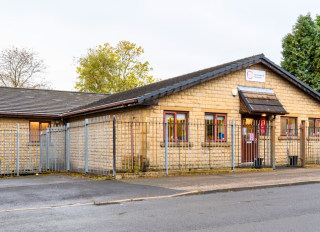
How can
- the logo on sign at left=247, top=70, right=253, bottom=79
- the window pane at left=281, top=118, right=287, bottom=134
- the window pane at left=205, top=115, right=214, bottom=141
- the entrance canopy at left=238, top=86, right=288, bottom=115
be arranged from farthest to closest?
1. the window pane at left=281, top=118, right=287, bottom=134
2. the logo on sign at left=247, top=70, right=253, bottom=79
3. the entrance canopy at left=238, top=86, right=288, bottom=115
4. the window pane at left=205, top=115, right=214, bottom=141

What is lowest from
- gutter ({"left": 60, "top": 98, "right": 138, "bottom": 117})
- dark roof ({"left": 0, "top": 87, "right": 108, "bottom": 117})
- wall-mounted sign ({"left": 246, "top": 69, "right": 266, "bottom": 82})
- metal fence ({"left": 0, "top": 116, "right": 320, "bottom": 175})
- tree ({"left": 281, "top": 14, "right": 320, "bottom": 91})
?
metal fence ({"left": 0, "top": 116, "right": 320, "bottom": 175})

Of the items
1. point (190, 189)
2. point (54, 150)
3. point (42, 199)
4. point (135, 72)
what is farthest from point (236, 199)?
point (135, 72)

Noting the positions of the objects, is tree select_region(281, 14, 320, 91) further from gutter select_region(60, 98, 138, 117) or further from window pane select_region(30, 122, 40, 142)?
window pane select_region(30, 122, 40, 142)

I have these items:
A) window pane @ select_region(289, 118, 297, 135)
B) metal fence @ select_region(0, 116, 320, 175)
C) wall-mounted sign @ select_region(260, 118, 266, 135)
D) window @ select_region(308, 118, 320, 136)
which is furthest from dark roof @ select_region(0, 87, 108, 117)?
window @ select_region(308, 118, 320, 136)

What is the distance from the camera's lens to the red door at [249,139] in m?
18.2

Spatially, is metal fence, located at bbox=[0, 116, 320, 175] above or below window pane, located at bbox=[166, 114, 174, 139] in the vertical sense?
below

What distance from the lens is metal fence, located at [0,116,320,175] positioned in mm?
15372

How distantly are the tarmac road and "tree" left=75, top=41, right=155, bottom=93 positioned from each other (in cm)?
4011

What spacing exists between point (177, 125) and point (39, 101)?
11.0m

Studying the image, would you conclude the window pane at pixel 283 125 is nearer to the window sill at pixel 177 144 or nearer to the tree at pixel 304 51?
the window sill at pixel 177 144

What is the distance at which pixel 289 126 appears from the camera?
20234 mm

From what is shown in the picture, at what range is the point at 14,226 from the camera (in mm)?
6789

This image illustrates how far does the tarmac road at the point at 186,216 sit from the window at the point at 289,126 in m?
10.4

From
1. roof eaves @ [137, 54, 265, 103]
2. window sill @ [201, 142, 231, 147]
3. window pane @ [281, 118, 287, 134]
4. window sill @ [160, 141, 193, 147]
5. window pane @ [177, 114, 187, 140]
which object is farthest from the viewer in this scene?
window pane @ [281, 118, 287, 134]
